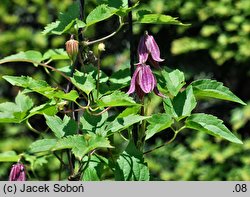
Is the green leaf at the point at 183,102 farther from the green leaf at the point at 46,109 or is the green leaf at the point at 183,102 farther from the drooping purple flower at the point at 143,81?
the green leaf at the point at 46,109

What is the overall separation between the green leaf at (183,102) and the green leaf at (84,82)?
169mm

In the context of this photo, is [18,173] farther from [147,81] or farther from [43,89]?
[147,81]

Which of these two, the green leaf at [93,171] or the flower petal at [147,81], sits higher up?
the flower petal at [147,81]

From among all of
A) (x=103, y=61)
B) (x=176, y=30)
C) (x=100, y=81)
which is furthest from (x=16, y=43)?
(x=100, y=81)

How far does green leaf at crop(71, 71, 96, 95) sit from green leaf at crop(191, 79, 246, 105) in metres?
0.20

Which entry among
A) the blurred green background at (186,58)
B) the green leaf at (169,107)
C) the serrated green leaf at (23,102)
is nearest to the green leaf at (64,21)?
the serrated green leaf at (23,102)

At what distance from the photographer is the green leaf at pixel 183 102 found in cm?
113

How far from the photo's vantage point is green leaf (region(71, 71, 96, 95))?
111 centimetres

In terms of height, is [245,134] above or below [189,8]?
below

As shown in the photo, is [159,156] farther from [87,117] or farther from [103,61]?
[87,117]

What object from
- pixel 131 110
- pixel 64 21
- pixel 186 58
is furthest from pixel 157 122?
pixel 186 58

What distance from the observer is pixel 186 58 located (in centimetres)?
258
